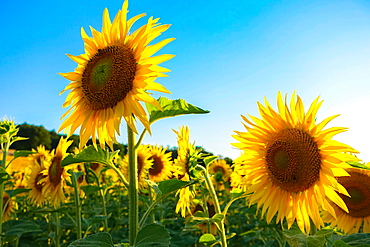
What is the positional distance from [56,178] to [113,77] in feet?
7.78

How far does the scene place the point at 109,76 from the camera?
224 cm

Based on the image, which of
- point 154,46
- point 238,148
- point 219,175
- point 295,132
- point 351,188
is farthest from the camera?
point 219,175

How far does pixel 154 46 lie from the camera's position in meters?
2.06

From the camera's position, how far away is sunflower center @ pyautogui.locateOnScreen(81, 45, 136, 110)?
2.14 m

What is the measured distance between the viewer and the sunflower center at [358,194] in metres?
2.76

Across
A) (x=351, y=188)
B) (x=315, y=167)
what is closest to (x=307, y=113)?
(x=315, y=167)

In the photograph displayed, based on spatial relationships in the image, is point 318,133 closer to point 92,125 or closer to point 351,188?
point 351,188

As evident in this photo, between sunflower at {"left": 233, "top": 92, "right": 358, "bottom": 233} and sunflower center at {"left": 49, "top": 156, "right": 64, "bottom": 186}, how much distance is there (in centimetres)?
251

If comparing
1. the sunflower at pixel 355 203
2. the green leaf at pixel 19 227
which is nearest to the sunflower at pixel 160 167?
the green leaf at pixel 19 227

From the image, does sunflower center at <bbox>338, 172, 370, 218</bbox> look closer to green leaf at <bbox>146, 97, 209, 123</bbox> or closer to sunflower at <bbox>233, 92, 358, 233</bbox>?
sunflower at <bbox>233, 92, 358, 233</bbox>

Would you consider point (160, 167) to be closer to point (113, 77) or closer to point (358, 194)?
point (358, 194)

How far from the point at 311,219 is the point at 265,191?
38 centimetres

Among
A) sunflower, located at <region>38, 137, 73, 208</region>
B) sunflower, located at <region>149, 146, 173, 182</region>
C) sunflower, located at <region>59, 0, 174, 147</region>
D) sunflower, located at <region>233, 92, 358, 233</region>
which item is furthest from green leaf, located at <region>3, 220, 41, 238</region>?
sunflower, located at <region>233, 92, 358, 233</region>

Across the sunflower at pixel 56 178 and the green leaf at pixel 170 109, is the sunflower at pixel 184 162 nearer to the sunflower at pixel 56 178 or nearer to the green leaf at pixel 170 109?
the green leaf at pixel 170 109
